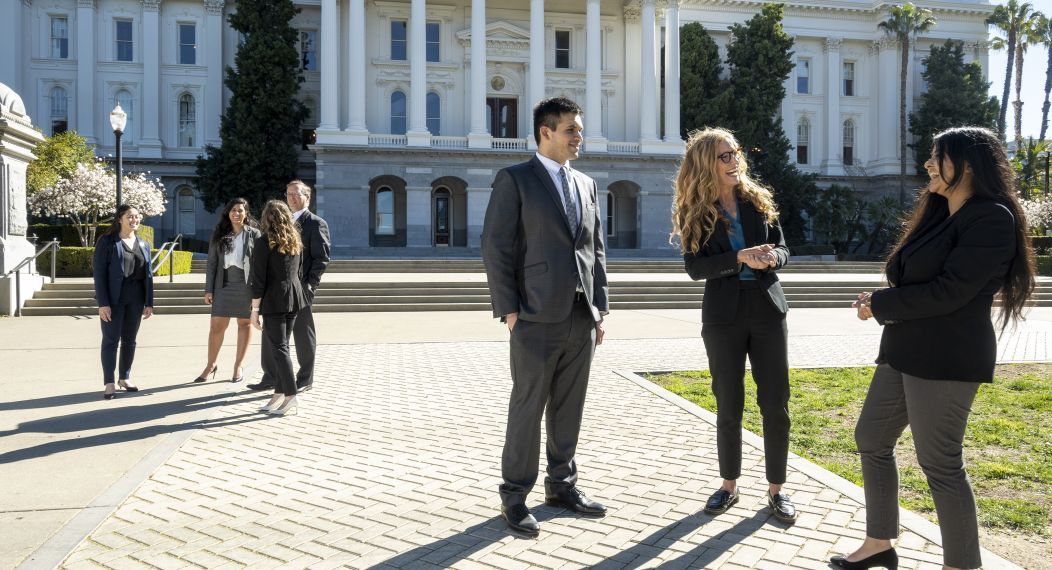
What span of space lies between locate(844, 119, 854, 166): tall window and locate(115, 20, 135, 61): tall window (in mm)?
46386

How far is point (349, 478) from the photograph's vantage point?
5.24 meters

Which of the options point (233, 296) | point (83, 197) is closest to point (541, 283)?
point (233, 296)

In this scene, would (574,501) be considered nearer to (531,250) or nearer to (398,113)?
(531,250)

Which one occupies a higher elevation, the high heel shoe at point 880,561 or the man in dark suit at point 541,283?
the man in dark suit at point 541,283

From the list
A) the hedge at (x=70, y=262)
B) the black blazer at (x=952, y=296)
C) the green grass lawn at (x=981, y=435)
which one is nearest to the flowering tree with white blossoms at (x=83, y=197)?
the hedge at (x=70, y=262)

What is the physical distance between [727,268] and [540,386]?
125 centimetres

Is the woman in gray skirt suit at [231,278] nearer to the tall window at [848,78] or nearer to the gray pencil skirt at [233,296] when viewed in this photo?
the gray pencil skirt at [233,296]

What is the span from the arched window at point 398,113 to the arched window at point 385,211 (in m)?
3.50

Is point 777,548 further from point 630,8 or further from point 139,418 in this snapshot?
point 630,8

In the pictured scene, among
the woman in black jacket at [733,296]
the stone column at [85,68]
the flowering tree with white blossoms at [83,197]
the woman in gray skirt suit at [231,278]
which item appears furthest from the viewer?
the stone column at [85,68]

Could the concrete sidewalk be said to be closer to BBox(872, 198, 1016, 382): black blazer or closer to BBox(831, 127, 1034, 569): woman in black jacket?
BBox(831, 127, 1034, 569): woman in black jacket

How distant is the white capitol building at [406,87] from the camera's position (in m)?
40.0

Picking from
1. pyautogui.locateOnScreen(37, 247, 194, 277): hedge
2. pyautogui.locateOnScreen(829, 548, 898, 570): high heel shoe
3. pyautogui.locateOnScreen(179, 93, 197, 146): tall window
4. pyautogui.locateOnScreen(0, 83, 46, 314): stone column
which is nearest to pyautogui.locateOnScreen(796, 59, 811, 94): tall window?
pyautogui.locateOnScreen(179, 93, 197, 146): tall window

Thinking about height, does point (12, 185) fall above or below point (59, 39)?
below
